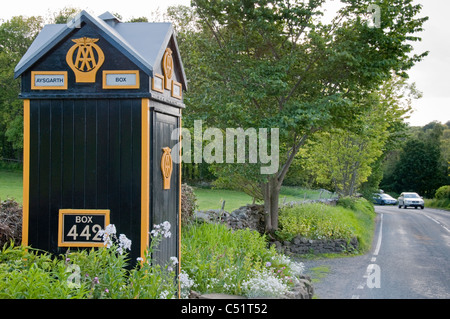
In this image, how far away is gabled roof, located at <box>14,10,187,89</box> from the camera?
202 inches

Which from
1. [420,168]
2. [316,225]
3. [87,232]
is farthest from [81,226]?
[420,168]

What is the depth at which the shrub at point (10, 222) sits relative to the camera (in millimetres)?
6527

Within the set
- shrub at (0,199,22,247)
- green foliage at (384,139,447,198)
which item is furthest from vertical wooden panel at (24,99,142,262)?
green foliage at (384,139,447,198)

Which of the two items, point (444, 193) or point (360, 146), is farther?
point (444, 193)

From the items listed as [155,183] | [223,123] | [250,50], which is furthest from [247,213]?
[155,183]

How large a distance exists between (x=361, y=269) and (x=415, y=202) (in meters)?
29.8

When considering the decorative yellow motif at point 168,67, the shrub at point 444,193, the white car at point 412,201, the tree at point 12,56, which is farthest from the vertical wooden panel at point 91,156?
the shrub at point 444,193

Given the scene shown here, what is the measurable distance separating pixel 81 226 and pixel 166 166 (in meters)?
1.21

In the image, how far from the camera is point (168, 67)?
19.4 feet

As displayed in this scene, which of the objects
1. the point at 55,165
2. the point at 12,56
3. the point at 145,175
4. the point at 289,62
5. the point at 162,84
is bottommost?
the point at 145,175

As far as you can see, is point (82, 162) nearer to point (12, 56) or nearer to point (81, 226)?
point (81, 226)

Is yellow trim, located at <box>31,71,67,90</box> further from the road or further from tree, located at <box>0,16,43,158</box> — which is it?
tree, located at <box>0,16,43,158</box>

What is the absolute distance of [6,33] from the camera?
1286 inches
